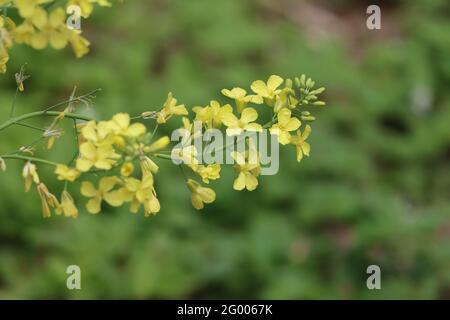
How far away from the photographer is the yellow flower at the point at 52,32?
1.54 m

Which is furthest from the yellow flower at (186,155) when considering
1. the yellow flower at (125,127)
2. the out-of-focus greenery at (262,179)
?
the out-of-focus greenery at (262,179)

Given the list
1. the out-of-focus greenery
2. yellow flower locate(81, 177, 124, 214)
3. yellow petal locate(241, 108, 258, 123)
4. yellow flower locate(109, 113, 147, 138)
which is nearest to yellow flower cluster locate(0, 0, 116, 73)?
yellow flower locate(109, 113, 147, 138)

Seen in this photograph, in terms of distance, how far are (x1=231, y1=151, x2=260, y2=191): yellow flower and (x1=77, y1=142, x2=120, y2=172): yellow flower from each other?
0.90 ft

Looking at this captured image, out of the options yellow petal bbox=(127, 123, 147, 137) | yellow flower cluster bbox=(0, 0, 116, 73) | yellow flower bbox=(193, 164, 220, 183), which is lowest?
yellow flower bbox=(193, 164, 220, 183)

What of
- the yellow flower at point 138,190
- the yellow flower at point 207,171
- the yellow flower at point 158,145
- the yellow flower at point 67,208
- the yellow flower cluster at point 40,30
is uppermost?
the yellow flower cluster at point 40,30

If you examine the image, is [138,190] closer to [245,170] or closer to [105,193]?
[105,193]

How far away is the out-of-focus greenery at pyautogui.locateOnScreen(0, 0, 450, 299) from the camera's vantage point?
3.93m

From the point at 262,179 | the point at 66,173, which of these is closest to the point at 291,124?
the point at 66,173

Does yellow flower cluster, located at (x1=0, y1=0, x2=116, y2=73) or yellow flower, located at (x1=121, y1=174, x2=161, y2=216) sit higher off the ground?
yellow flower cluster, located at (x1=0, y1=0, x2=116, y2=73)

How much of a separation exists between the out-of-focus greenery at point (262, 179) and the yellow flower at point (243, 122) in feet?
7.19

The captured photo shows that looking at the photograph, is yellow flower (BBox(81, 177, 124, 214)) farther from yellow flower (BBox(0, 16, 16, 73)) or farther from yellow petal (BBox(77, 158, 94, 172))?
yellow flower (BBox(0, 16, 16, 73))

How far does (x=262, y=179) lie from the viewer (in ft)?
14.7

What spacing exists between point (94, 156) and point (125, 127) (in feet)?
0.27

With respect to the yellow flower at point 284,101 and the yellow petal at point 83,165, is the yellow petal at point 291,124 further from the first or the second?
the yellow petal at point 83,165
